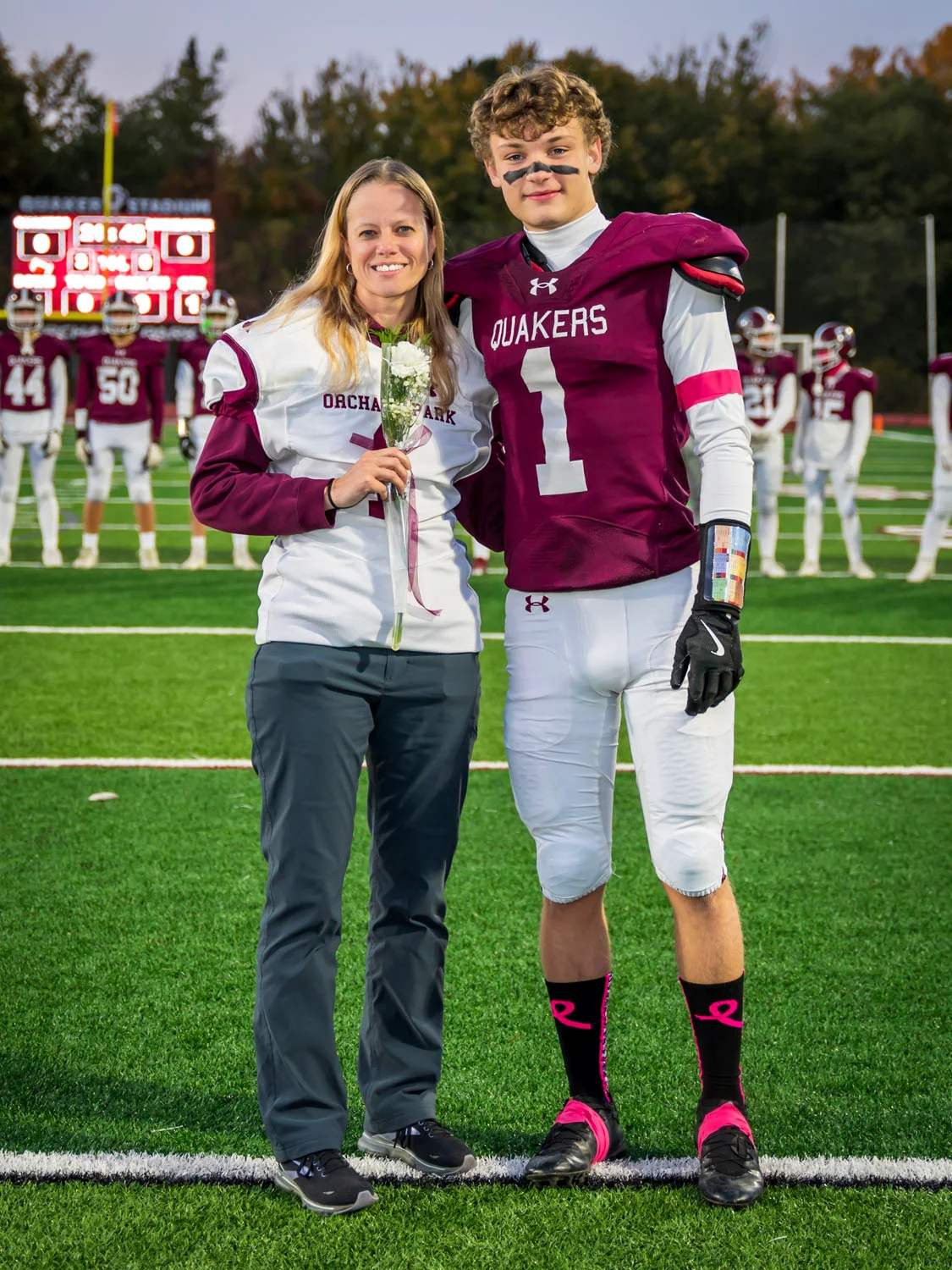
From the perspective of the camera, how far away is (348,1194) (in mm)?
2512

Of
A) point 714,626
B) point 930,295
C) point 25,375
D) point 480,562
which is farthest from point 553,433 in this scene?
point 930,295

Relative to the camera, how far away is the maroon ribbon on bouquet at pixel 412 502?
8.45 feet

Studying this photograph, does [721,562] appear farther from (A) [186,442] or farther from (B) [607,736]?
(A) [186,442]

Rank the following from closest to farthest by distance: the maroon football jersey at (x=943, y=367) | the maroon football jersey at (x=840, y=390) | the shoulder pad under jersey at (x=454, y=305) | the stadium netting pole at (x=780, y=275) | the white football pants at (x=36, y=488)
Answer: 1. the shoulder pad under jersey at (x=454, y=305)
2. the maroon football jersey at (x=943, y=367)
3. the white football pants at (x=36, y=488)
4. the maroon football jersey at (x=840, y=390)
5. the stadium netting pole at (x=780, y=275)

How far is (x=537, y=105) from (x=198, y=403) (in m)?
10.9

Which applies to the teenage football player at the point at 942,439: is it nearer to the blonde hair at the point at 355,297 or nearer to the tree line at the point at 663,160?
the blonde hair at the point at 355,297

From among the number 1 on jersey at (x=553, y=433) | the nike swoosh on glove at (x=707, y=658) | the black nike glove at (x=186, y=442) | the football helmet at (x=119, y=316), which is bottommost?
the nike swoosh on glove at (x=707, y=658)

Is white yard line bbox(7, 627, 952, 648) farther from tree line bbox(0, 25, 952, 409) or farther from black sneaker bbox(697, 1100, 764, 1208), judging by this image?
tree line bbox(0, 25, 952, 409)

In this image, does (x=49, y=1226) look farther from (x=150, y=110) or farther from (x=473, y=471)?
(x=150, y=110)

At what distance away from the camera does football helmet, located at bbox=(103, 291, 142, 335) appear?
474 inches

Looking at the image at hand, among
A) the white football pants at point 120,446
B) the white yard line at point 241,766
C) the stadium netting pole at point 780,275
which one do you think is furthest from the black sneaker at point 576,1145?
the stadium netting pole at point 780,275

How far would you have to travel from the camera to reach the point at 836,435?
12359mm

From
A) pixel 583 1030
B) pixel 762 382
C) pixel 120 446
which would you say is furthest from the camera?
pixel 762 382

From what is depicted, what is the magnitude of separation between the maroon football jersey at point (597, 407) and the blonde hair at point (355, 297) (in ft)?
0.34
